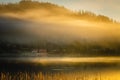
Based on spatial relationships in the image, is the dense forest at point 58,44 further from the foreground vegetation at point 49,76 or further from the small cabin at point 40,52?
the foreground vegetation at point 49,76

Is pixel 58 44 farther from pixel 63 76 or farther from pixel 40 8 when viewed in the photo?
pixel 40 8

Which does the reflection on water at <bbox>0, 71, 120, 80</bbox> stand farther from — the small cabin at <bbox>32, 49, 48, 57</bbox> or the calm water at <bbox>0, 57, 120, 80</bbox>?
the small cabin at <bbox>32, 49, 48, 57</bbox>

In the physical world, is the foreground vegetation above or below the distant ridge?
below

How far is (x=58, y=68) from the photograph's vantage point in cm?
483

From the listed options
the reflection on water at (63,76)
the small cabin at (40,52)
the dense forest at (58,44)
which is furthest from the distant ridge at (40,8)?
the reflection on water at (63,76)

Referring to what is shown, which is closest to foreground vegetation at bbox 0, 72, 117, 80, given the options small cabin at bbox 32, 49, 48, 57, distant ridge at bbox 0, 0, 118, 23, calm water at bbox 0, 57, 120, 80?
calm water at bbox 0, 57, 120, 80

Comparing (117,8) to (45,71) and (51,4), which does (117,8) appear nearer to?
(51,4)

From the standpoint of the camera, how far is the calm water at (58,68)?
4809 mm

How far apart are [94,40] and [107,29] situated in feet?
0.84

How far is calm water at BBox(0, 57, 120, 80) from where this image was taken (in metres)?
4.81

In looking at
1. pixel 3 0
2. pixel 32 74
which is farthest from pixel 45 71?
pixel 3 0

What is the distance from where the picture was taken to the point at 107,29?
490 cm

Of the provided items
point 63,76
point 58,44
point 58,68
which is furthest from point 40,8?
point 63,76

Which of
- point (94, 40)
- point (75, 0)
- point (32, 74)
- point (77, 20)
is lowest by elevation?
point (32, 74)
